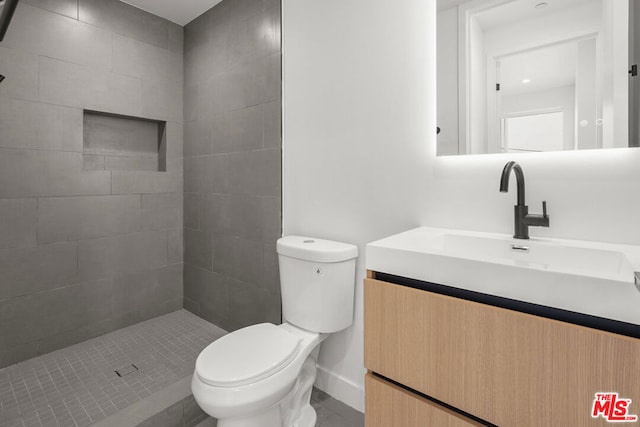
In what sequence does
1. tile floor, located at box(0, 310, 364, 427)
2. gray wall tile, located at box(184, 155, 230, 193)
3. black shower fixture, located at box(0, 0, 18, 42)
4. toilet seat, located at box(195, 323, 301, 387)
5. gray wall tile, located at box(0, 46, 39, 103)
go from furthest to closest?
gray wall tile, located at box(184, 155, 230, 193) < gray wall tile, located at box(0, 46, 39, 103) < tile floor, located at box(0, 310, 364, 427) < toilet seat, located at box(195, 323, 301, 387) < black shower fixture, located at box(0, 0, 18, 42)

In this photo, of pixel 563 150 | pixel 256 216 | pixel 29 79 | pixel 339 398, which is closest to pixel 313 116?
pixel 256 216

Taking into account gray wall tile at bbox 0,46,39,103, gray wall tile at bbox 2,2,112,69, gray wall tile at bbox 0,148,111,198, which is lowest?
gray wall tile at bbox 0,148,111,198

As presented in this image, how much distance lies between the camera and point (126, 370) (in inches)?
73.1

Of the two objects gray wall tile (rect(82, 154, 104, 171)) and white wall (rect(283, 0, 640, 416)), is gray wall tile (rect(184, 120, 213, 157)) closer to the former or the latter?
gray wall tile (rect(82, 154, 104, 171))

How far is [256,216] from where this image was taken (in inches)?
82.7

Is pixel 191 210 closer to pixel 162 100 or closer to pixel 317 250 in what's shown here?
pixel 162 100

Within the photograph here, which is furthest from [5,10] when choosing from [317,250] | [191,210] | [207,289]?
[207,289]

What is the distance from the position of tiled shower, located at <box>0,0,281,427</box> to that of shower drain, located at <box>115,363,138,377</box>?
2 cm

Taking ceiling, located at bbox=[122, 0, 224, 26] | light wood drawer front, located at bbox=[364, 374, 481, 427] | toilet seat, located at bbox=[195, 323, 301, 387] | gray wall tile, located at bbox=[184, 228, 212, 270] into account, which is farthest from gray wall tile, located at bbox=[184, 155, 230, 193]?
light wood drawer front, located at bbox=[364, 374, 481, 427]

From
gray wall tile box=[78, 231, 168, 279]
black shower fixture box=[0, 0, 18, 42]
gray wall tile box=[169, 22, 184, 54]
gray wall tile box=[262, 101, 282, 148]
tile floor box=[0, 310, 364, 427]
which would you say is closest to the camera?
black shower fixture box=[0, 0, 18, 42]

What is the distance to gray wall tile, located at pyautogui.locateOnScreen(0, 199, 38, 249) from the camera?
185 centimetres

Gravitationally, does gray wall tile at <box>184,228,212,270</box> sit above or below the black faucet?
below

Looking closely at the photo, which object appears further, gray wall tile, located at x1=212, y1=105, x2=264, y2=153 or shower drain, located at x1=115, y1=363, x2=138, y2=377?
gray wall tile, located at x1=212, y1=105, x2=264, y2=153

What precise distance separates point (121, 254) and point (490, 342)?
242 cm
